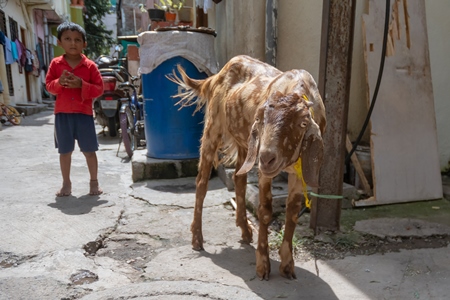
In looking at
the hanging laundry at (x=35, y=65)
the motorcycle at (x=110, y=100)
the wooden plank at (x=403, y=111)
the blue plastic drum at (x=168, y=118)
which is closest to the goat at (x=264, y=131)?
the blue plastic drum at (x=168, y=118)

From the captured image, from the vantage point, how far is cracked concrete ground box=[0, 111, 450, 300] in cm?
224

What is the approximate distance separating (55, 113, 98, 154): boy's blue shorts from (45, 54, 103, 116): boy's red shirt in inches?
3.2

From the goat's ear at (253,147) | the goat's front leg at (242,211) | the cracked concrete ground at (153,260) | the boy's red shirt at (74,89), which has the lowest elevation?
the cracked concrete ground at (153,260)

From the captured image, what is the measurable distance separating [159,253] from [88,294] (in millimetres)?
653

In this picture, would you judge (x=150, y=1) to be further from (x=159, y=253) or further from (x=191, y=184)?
(x=159, y=253)

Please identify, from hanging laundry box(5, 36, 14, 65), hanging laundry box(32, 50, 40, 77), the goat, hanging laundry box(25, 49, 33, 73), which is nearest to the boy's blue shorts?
the goat

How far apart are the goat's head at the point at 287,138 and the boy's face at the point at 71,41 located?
8.33ft

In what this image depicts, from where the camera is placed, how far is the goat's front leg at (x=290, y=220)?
92.9 inches

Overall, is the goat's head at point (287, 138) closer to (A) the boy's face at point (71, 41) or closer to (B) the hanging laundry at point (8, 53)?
(A) the boy's face at point (71, 41)

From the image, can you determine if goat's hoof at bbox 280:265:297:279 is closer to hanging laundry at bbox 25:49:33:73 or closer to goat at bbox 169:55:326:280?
goat at bbox 169:55:326:280

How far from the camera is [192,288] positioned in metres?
2.25

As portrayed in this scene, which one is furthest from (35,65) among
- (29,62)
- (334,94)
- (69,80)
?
(334,94)

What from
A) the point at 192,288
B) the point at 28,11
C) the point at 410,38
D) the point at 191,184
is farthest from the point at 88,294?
the point at 28,11

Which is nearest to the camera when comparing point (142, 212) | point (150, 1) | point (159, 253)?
point (159, 253)
